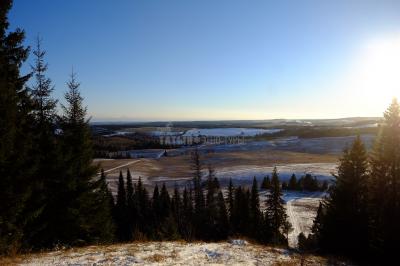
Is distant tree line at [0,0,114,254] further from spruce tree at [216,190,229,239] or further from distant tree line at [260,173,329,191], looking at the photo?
distant tree line at [260,173,329,191]

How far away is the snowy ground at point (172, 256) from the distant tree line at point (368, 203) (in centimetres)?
587

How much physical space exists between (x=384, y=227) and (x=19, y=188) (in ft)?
53.5

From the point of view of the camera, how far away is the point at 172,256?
9.35 meters

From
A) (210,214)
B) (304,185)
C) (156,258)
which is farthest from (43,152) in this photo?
(304,185)

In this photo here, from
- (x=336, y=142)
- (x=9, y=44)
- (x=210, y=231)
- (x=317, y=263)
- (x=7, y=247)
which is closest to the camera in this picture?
(x=7, y=247)

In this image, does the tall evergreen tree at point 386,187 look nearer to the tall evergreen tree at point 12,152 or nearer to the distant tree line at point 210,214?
the distant tree line at point 210,214

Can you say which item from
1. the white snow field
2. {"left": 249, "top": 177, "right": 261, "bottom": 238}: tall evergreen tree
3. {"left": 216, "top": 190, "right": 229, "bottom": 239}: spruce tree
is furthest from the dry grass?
the white snow field

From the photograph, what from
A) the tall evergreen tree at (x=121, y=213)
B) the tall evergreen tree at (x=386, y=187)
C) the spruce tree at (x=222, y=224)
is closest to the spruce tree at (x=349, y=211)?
the tall evergreen tree at (x=386, y=187)

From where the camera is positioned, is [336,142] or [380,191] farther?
[336,142]

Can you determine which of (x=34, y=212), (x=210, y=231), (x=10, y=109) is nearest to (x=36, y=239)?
(x=34, y=212)

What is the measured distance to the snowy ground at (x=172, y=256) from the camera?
8688 millimetres

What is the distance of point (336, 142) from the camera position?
6575 inches

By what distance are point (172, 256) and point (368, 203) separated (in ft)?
41.4

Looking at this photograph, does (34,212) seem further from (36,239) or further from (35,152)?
(35,152)
